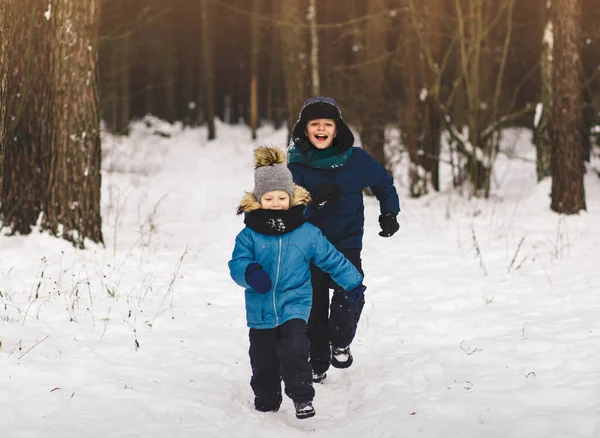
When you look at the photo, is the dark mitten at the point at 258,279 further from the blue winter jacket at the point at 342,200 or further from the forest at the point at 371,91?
the forest at the point at 371,91

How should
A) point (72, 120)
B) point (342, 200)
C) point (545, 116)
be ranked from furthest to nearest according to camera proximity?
1. point (545, 116)
2. point (72, 120)
3. point (342, 200)

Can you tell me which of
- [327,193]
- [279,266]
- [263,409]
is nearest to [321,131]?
[327,193]

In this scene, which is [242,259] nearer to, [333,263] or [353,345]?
[333,263]

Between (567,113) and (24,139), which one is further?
(567,113)

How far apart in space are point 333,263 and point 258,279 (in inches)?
20.8

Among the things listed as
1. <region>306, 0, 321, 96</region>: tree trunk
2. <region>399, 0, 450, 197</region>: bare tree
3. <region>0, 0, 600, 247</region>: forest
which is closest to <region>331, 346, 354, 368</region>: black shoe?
<region>0, 0, 600, 247</region>: forest

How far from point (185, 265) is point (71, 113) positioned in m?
2.10

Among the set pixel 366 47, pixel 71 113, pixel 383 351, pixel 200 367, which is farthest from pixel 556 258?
pixel 366 47

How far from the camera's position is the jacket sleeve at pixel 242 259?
3629 millimetres

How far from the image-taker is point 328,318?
4605 mm

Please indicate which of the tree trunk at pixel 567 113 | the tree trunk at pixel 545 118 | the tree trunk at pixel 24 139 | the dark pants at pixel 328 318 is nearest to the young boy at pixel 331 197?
the dark pants at pixel 328 318

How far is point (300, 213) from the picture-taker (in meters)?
3.80

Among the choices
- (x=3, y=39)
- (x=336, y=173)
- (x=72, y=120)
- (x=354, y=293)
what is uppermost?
(x=3, y=39)

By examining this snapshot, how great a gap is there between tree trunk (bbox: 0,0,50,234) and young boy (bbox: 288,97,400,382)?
443 cm
